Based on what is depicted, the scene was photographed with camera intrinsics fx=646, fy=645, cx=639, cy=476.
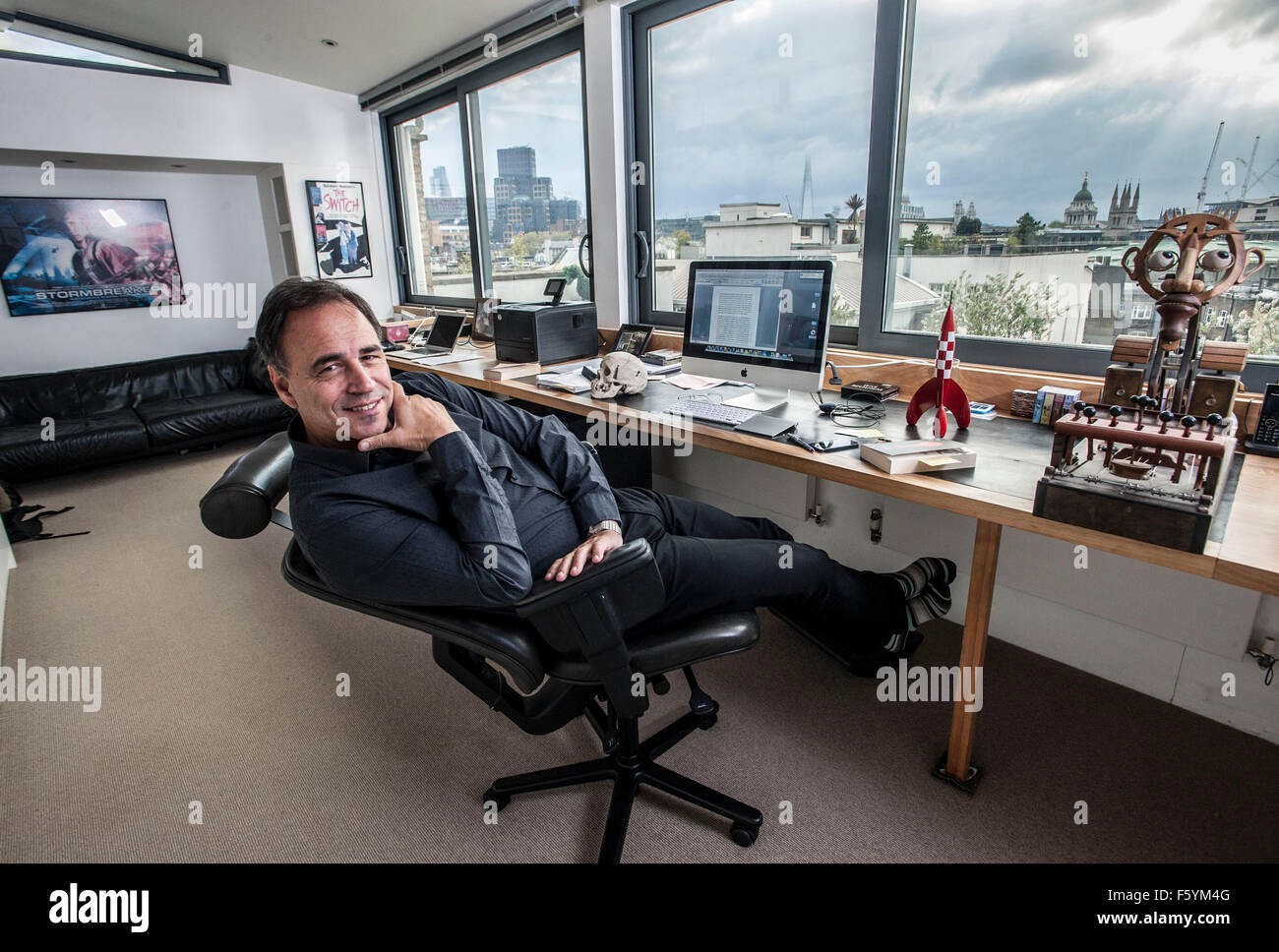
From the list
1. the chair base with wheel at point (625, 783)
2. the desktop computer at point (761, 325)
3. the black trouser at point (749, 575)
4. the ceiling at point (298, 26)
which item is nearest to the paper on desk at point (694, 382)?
the desktop computer at point (761, 325)

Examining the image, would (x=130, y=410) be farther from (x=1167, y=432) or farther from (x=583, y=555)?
(x=1167, y=432)

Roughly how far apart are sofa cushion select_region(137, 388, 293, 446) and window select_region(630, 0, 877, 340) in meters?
2.81

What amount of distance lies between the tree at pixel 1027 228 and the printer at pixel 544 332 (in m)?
1.82

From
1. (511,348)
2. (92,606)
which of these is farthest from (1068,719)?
(92,606)

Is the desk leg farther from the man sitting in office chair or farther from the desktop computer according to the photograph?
the desktop computer

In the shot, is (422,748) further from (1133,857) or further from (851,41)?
(851,41)

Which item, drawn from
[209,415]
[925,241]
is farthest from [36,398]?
[925,241]

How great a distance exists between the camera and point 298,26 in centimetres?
349

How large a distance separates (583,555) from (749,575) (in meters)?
0.43

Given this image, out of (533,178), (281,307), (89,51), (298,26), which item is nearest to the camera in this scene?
(281,307)

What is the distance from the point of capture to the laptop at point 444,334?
141 inches

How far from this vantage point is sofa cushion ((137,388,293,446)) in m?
4.19
